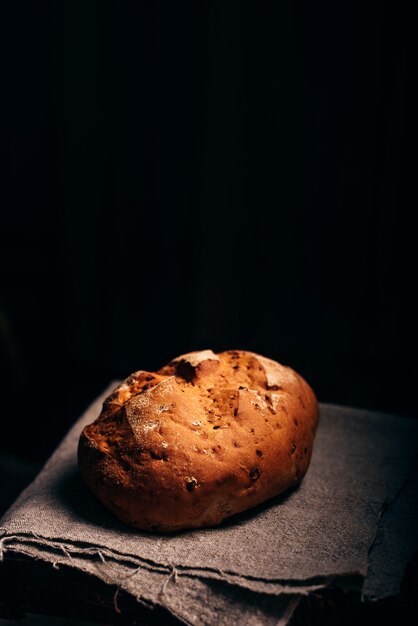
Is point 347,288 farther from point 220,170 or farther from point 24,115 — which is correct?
point 24,115

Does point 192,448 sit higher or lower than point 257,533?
Answer: higher

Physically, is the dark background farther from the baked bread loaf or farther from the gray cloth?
the baked bread loaf

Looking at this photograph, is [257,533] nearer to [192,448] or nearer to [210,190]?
[192,448]

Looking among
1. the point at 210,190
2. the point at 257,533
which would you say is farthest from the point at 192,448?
the point at 210,190

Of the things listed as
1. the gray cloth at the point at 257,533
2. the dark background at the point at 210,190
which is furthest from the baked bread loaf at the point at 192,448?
the dark background at the point at 210,190

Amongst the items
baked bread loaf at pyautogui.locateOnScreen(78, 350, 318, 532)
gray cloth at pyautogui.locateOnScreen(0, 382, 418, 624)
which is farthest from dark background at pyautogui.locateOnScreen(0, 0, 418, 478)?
baked bread loaf at pyautogui.locateOnScreen(78, 350, 318, 532)

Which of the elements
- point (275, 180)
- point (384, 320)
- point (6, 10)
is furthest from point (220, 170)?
point (6, 10)
